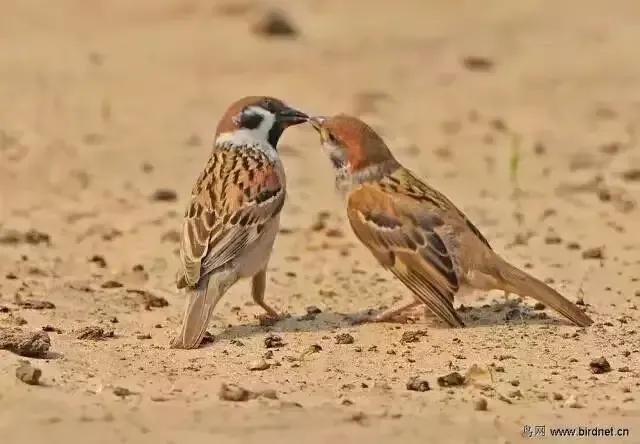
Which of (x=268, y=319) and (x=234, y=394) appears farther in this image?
(x=268, y=319)

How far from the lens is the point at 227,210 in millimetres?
8414

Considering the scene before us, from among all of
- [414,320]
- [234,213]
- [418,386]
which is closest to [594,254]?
[414,320]

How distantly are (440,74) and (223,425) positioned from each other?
9.54 metres

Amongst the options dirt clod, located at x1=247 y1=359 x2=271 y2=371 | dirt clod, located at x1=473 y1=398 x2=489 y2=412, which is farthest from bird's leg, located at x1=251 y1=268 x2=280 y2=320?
dirt clod, located at x1=473 y1=398 x2=489 y2=412

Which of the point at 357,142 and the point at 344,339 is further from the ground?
the point at 357,142

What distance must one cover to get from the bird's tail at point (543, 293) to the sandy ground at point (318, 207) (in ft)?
0.34

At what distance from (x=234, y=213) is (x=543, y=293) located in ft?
5.81

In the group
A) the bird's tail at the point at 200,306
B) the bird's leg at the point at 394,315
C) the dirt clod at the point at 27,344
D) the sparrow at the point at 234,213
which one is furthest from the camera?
the bird's leg at the point at 394,315

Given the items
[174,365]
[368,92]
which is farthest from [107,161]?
[174,365]

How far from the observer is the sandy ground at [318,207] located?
6758 mm

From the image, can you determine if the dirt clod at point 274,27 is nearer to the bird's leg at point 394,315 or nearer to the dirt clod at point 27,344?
the bird's leg at point 394,315

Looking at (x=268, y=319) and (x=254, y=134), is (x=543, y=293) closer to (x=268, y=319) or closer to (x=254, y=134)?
(x=268, y=319)

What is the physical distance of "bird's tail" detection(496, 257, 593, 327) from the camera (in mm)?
8023

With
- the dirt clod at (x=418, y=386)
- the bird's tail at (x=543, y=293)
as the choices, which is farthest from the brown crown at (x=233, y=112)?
the dirt clod at (x=418, y=386)
